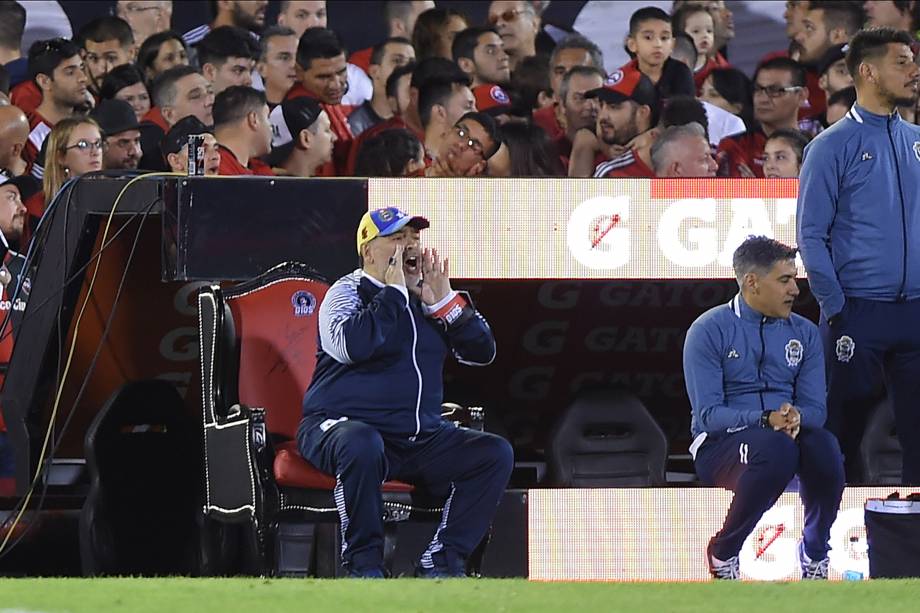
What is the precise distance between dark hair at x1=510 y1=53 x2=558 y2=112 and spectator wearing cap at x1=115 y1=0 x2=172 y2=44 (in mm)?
2172

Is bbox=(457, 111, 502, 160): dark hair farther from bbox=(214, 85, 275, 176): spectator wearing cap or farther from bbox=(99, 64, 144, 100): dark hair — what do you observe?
bbox=(99, 64, 144, 100): dark hair

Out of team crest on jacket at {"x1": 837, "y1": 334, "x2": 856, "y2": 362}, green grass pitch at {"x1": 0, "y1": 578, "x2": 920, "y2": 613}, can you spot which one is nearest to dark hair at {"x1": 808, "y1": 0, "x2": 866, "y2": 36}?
team crest on jacket at {"x1": 837, "y1": 334, "x2": 856, "y2": 362}

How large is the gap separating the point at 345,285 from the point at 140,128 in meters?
2.75

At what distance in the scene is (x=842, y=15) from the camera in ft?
36.9

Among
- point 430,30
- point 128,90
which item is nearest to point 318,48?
point 128,90

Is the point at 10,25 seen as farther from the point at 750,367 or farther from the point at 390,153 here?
the point at 750,367

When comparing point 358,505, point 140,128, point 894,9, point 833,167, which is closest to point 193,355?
point 140,128

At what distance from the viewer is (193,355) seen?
326 inches

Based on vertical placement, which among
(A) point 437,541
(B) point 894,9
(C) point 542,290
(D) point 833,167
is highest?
(B) point 894,9

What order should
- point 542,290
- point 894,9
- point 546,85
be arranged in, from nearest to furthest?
point 542,290
point 546,85
point 894,9

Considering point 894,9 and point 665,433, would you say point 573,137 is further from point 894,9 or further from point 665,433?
point 894,9

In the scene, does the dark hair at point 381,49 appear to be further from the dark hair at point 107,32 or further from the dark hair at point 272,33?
the dark hair at point 107,32

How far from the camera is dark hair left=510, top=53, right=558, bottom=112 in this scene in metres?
10.8

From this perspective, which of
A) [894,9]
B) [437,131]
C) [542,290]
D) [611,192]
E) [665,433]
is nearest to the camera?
[611,192]
